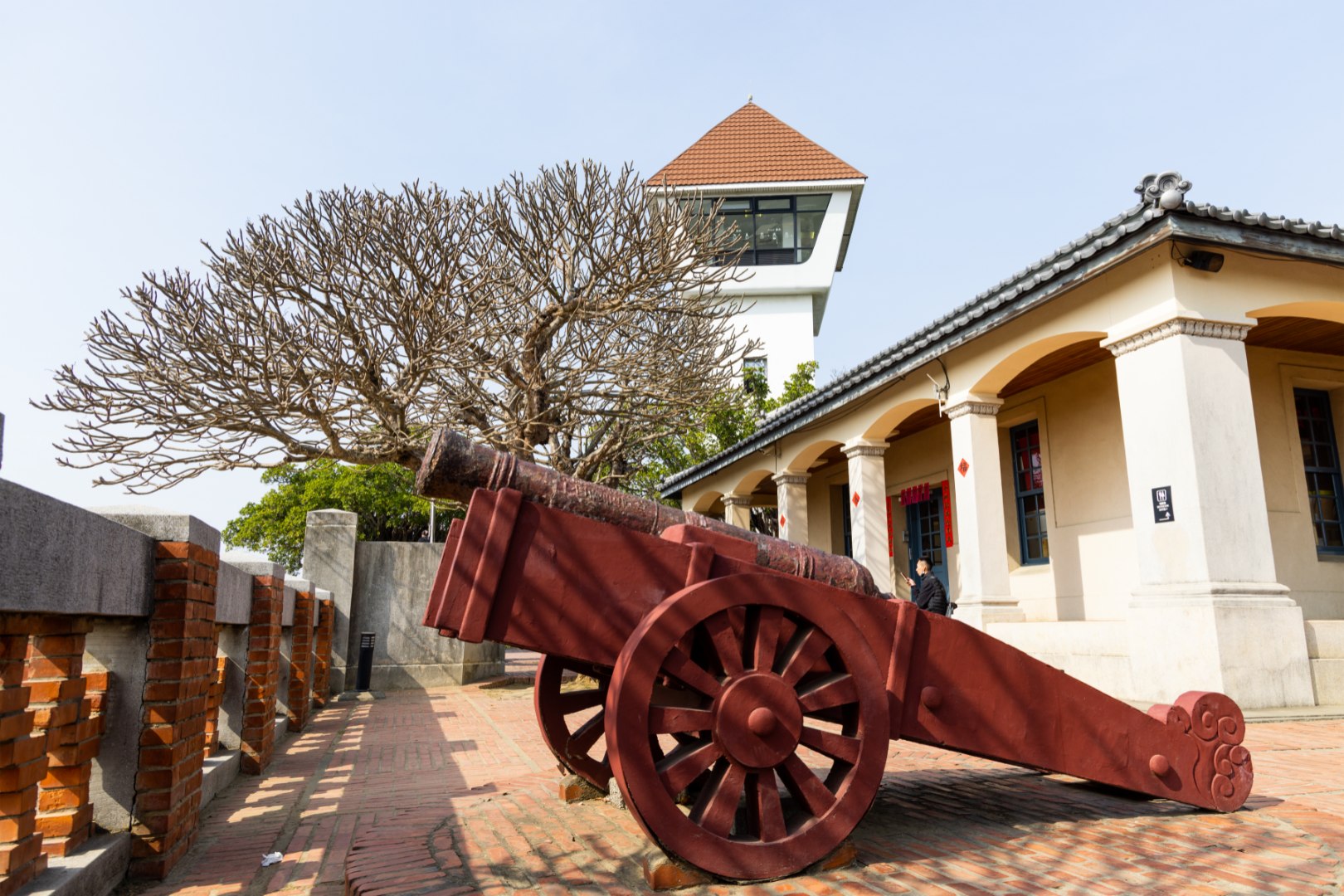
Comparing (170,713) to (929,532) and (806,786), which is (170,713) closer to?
(806,786)

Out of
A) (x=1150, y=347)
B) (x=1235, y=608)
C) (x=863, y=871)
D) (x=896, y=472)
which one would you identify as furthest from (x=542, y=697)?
(x=896, y=472)

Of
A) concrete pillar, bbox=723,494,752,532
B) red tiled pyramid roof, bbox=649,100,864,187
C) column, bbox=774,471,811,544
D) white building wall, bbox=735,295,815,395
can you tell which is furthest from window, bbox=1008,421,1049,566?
red tiled pyramid roof, bbox=649,100,864,187

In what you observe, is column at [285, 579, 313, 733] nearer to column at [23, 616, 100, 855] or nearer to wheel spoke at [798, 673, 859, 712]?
column at [23, 616, 100, 855]

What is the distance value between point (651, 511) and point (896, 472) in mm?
12728

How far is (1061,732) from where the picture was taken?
3.50 metres

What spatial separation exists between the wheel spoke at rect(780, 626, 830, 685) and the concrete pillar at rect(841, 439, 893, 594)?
9.70 meters

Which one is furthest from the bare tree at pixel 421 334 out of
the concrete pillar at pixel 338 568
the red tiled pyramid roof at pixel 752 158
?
the red tiled pyramid roof at pixel 752 158

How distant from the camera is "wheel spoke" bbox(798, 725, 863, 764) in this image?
118 inches

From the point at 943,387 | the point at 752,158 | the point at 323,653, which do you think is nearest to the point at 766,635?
the point at 943,387

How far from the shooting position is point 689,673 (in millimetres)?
2875

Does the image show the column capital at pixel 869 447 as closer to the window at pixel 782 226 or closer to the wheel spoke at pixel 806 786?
the wheel spoke at pixel 806 786

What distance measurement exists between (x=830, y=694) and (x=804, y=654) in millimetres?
170

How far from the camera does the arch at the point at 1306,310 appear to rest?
786cm

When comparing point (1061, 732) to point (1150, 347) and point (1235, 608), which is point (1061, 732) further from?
point (1150, 347)
